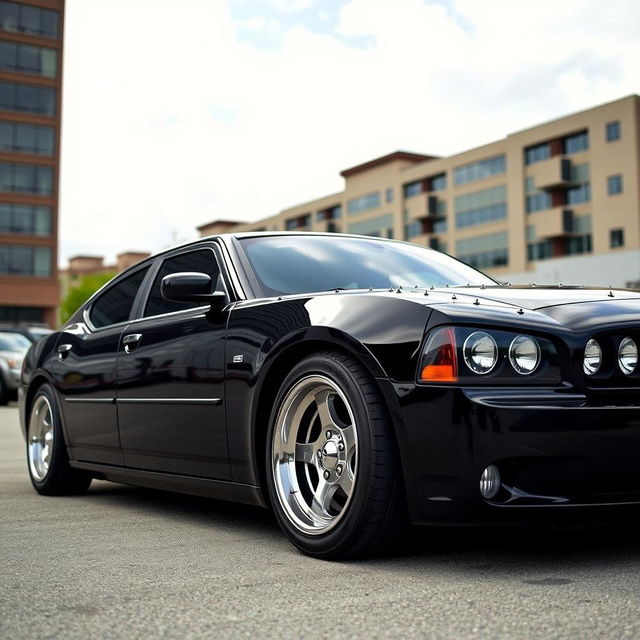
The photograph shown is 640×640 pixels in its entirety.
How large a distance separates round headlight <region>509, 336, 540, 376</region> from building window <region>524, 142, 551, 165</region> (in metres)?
59.8

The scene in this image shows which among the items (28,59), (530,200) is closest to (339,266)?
(530,200)

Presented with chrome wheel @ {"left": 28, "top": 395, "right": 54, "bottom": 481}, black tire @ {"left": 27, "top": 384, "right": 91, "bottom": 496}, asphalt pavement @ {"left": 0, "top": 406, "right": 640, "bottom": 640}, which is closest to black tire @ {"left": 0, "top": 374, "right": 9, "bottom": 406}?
chrome wheel @ {"left": 28, "top": 395, "right": 54, "bottom": 481}

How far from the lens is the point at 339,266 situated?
488cm

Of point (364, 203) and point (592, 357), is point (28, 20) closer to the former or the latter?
point (364, 203)

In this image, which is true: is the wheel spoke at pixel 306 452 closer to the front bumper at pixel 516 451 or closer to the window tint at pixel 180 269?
the front bumper at pixel 516 451

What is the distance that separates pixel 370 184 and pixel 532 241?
807 inches

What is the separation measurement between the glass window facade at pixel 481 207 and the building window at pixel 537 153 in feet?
9.38

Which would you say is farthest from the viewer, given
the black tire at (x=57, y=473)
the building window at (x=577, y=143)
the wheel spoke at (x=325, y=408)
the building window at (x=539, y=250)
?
the building window at (x=539, y=250)

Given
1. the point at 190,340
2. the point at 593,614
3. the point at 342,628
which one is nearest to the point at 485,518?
the point at 593,614

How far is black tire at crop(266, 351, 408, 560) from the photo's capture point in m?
3.55

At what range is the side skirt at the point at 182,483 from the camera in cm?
429

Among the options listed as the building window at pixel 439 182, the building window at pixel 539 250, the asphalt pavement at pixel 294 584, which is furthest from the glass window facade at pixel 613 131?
the asphalt pavement at pixel 294 584

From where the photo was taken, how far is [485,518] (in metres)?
3.42

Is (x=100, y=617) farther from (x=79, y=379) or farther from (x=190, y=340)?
(x=79, y=379)
